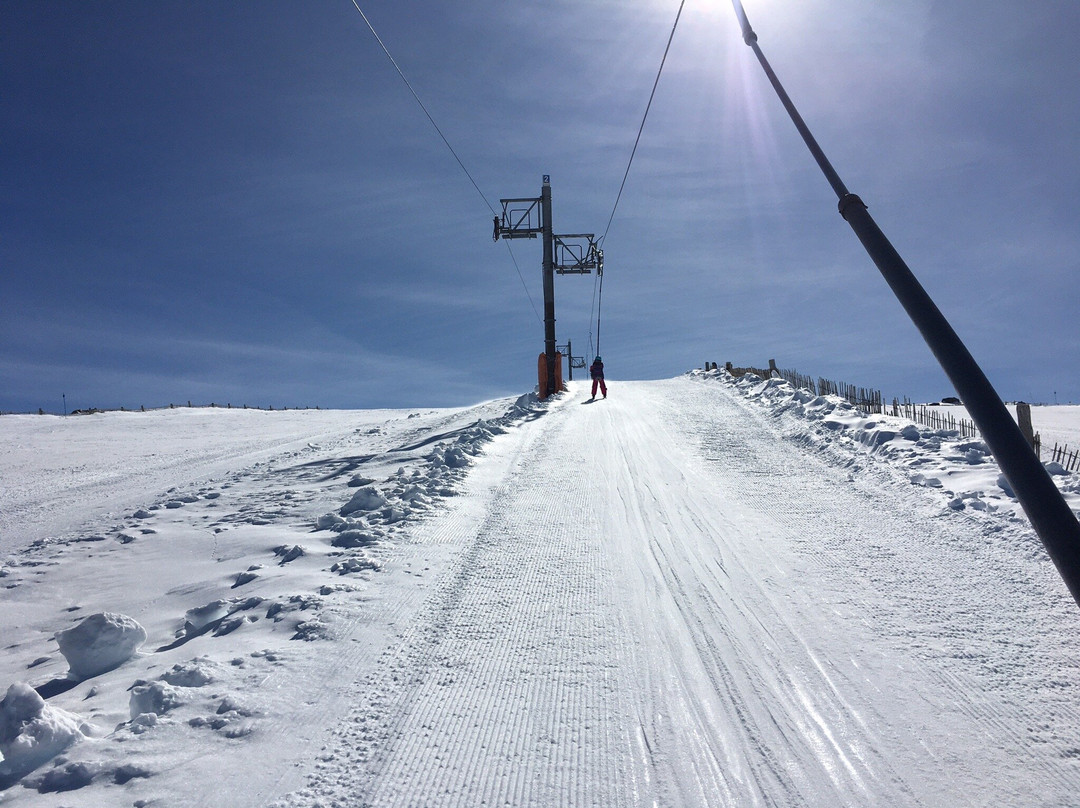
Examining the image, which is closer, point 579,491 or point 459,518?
point 459,518

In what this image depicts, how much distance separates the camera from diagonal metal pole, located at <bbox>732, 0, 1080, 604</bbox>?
1.83 metres

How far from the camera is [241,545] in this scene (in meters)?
8.11

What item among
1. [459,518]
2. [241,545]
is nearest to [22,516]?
[241,545]

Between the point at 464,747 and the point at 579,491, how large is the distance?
20.6 feet

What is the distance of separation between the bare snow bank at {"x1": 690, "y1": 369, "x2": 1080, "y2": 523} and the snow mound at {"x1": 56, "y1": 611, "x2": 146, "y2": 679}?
7.79 m

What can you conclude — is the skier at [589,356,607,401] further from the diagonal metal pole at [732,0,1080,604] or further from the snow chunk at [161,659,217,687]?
the diagonal metal pole at [732,0,1080,604]

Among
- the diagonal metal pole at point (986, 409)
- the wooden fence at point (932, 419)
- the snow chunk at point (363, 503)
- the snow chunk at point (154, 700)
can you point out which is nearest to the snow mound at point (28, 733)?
the snow chunk at point (154, 700)

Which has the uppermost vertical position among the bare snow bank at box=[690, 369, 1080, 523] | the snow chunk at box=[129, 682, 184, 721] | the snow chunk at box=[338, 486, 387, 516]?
the bare snow bank at box=[690, 369, 1080, 523]

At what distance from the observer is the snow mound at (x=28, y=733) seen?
3.52 m

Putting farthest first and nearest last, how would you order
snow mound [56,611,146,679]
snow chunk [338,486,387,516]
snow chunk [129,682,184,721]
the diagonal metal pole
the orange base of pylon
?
the orange base of pylon < snow chunk [338,486,387,516] < snow mound [56,611,146,679] < snow chunk [129,682,184,721] < the diagonal metal pole

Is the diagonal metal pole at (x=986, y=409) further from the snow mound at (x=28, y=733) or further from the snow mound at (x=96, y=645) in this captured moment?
the snow mound at (x=96, y=645)

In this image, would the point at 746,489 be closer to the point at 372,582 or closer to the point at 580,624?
the point at 580,624

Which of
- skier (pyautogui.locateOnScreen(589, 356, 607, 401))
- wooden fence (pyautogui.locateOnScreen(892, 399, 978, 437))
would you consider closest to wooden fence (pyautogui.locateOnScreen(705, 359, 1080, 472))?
wooden fence (pyautogui.locateOnScreen(892, 399, 978, 437))

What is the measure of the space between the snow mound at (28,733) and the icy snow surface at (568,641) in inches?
0.6
